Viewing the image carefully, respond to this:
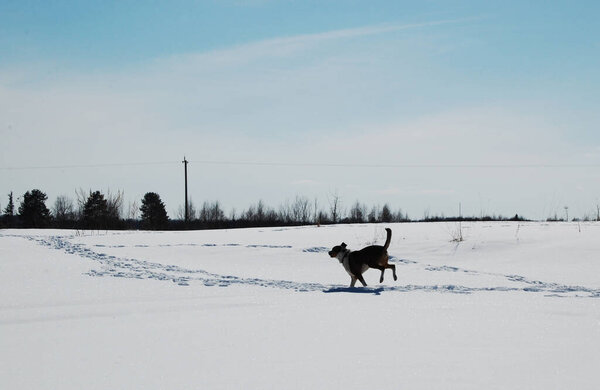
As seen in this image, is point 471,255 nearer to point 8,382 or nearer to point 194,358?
point 194,358

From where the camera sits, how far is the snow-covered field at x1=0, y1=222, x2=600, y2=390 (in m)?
3.17

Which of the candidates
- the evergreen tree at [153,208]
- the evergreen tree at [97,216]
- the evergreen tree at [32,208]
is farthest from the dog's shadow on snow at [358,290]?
the evergreen tree at [32,208]

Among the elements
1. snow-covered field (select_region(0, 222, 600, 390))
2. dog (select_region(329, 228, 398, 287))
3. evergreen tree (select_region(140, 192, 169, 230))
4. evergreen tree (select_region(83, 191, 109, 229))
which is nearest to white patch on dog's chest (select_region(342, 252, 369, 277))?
dog (select_region(329, 228, 398, 287))

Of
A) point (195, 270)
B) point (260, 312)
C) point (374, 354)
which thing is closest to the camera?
point (374, 354)

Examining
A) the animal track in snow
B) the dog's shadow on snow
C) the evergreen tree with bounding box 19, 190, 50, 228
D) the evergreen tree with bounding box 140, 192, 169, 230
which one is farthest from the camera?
the evergreen tree with bounding box 19, 190, 50, 228

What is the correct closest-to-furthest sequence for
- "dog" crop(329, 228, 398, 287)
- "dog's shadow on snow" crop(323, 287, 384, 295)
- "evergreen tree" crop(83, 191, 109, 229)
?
"dog's shadow on snow" crop(323, 287, 384, 295)
"dog" crop(329, 228, 398, 287)
"evergreen tree" crop(83, 191, 109, 229)

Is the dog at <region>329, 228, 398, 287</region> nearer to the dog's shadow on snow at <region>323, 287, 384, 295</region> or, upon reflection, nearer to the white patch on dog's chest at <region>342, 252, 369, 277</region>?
the white patch on dog's chest at <region>342, 252, 369, 277</region>

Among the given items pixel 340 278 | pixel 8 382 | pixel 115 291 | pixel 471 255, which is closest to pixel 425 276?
pixel 340 278

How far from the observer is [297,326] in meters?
4.64

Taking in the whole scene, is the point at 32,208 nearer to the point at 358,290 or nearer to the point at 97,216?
the point at 97,216

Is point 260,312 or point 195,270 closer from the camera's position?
point 260,312

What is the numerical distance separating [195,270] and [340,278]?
9.30 ft

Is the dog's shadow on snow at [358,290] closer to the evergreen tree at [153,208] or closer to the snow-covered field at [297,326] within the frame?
the snow-covered field at [297,326]

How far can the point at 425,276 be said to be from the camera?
9195 mm
